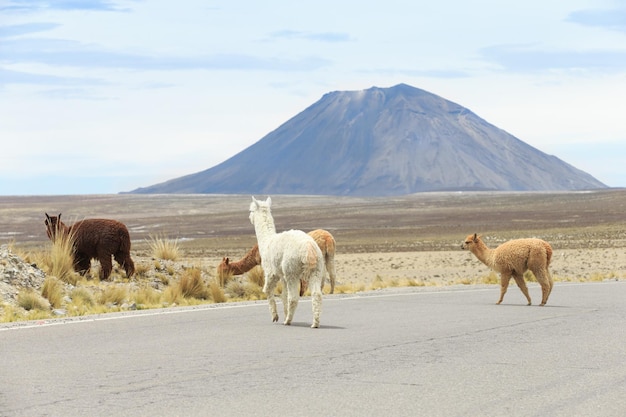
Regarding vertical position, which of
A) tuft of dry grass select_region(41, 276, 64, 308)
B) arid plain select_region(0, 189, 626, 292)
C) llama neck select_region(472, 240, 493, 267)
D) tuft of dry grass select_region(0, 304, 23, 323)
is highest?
llama neck select_region(472, 240, 493, 267)

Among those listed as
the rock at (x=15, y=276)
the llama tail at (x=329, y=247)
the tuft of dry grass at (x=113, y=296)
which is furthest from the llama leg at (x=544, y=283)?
the rock at (x=15, y=276)

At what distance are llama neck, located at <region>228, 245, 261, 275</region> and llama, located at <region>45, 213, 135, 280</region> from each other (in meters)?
2.42

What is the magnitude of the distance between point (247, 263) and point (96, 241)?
10.8 ft

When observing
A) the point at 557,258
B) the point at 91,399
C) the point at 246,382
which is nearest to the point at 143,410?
the point at 91,399

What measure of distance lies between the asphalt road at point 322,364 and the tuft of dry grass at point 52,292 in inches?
102

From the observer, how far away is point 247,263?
76.6 feet

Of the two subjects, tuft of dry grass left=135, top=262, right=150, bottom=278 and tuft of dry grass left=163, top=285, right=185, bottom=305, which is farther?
tuft of dry grass left=135, top=262, right=150, bottom=278

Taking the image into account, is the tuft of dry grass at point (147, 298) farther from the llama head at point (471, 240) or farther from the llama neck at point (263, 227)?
the llama head at point (471, 240)

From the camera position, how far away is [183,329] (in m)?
14.9

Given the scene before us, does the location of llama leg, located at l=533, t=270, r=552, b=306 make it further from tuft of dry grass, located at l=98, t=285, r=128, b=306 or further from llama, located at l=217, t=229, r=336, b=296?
tuft of dry grass, located at l=98, t=285, r=128, b=306

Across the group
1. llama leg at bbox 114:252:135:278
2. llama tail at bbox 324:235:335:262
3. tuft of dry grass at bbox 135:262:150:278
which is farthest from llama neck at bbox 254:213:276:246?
tuft of dry grass at bbox 135:262:150:278

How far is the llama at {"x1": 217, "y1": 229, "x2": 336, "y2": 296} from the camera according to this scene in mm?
21781

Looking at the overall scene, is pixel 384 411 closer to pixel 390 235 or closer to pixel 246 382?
pixel 246 382

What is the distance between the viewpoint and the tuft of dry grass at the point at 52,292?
19.1m
